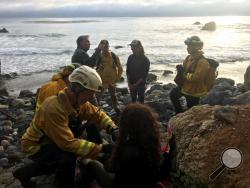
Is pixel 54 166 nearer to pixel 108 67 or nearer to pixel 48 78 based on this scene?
pixel 108 67

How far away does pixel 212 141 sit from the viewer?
596cm

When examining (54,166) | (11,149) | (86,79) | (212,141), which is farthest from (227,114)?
(11,149)

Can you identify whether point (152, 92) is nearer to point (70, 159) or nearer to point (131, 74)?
point (131, 74)

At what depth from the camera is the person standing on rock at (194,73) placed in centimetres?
902

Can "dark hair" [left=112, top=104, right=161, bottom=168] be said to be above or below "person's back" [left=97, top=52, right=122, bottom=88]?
above

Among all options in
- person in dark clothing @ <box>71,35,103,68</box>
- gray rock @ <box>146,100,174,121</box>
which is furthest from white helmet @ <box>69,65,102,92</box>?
gray rock @ <box>146,100,174,121</box>

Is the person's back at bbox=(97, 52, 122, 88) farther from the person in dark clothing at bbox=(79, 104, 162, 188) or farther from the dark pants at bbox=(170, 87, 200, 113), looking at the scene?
the person in dark clothing at bbox=(79, 104, 162, 188)

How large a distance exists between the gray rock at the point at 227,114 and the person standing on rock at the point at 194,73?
8.90 ft

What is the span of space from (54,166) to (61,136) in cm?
70

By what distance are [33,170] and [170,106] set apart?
6953 mm

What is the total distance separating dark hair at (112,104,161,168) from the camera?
4.61 meters

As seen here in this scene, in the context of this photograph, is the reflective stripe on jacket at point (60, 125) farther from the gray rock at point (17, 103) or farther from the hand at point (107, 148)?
the gray rock at point (17, 103)

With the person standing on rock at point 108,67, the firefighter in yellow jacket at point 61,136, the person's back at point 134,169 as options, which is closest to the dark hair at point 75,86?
the firefighter in yellow jacket at point 61,136

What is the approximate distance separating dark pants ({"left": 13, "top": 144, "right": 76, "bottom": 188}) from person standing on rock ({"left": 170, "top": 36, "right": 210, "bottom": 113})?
13.9ft
